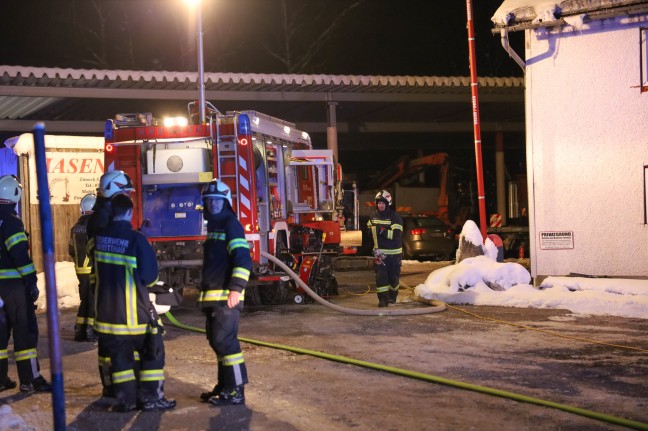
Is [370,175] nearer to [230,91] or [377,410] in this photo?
[230,91]

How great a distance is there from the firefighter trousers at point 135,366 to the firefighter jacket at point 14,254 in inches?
53.4

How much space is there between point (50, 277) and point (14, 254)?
3.22 meters

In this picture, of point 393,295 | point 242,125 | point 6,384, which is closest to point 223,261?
point 6,384

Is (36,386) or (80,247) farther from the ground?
(80,247)

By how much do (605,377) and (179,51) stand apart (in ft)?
115

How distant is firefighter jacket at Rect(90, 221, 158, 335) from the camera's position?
6.33 m

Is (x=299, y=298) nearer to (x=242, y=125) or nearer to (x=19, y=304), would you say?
(x=242, y=125)

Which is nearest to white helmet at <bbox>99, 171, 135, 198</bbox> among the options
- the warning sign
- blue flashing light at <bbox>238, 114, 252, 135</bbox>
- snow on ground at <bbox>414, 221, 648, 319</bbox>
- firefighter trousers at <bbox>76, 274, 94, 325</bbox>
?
firefighter trousers at <bbox>76, 274, 94, 325</bbox>

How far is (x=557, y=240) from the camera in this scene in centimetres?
1401

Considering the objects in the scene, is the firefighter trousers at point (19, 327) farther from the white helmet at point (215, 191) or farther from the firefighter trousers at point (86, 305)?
the firefighter trousers at point (86, 305)

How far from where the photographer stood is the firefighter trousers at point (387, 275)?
12.8m

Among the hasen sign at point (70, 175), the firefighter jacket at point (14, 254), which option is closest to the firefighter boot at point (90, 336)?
the firefighter jacket at point (14, 254)

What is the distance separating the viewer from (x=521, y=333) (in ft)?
32.9

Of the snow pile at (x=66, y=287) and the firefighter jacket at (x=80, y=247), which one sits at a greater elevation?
the firefighter jacket at (x=80, y=247)
